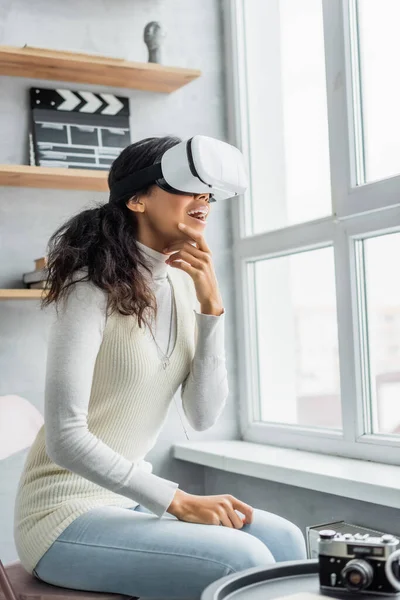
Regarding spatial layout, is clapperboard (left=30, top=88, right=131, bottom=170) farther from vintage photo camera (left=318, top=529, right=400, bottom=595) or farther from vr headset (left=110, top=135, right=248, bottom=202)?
vintage photo camera (left=318, top=529, right=400, bottom=595)

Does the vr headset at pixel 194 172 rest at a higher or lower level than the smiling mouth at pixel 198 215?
higher

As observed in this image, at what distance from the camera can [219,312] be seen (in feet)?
5.55

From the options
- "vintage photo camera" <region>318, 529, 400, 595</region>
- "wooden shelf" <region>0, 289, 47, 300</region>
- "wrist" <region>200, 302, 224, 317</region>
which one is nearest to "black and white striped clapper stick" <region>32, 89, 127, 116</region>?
"wooden shelf" <region>0, 289, 47, 300</region>

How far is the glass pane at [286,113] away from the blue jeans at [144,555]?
4.26 ft

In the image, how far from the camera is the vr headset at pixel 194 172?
1.58 m

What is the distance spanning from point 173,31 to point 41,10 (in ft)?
1.56

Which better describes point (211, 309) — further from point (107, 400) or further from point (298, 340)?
point (298, 340)

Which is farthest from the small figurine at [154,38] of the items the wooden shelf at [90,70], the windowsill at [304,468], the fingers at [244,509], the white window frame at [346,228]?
the fingers at [244,509]

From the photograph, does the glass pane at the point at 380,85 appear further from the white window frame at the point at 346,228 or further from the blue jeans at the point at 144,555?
the blue jeans at the point at 144,555

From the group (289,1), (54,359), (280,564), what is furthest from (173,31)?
(280,564)

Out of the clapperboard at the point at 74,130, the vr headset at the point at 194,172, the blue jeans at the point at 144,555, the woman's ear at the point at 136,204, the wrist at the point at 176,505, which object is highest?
the clapperboard at the point at 74,130

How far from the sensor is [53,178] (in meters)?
2.37

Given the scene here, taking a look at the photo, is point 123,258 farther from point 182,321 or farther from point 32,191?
point 32,191

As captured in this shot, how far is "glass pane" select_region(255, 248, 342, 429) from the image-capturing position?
2.40 m
